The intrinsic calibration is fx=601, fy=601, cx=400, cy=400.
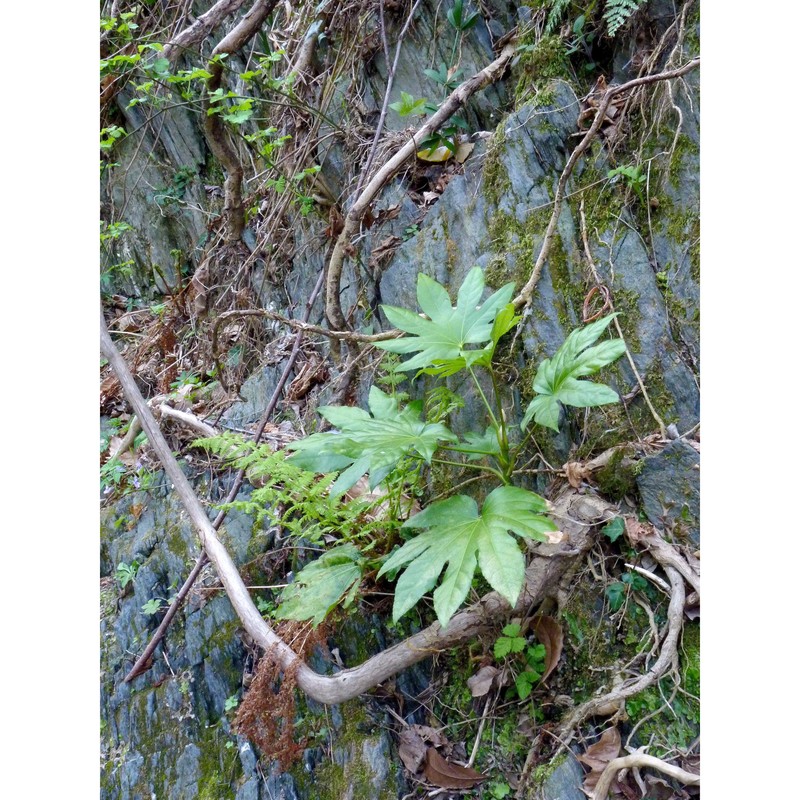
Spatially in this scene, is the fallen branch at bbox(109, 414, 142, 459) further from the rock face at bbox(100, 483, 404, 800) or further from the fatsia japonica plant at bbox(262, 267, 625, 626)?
the fatsia japonica plant at bbox(262, 267, 625, 626)

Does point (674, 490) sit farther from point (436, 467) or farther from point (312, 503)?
point (312, 503)

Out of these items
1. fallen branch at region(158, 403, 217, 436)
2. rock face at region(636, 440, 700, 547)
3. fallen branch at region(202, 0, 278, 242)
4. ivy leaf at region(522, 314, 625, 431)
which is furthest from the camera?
fallen branch at region(202, 0, 278, 242)

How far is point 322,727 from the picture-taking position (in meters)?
2.02

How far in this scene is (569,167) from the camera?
2176 mm

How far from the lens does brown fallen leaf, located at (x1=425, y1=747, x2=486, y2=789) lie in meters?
1.71

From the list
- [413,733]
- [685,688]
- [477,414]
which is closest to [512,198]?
[477,414]

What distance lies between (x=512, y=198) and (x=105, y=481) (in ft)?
8.25

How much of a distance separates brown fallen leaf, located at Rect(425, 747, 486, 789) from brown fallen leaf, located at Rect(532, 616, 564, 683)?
337 millimetres

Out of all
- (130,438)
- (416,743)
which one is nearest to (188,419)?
(130,438)

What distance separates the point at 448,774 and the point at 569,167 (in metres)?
2.03

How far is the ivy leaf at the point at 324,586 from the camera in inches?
69.6

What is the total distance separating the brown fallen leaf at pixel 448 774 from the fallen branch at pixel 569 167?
1455 mm

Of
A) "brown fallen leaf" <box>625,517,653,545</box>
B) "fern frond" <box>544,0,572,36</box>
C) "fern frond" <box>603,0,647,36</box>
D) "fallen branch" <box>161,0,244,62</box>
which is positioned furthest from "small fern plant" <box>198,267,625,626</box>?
"fallen branch" <box>161,0,244,62</box>

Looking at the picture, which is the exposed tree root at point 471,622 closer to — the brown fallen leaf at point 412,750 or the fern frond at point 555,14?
the brown fallen leaf at point 412,750
